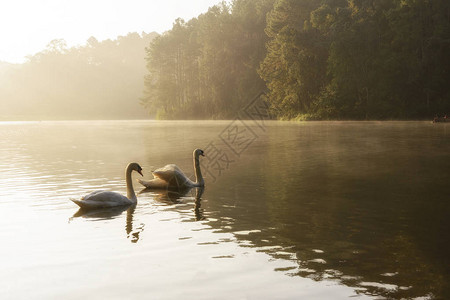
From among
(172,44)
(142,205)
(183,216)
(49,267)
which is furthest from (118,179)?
(172,44)

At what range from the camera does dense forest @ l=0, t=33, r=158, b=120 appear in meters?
169

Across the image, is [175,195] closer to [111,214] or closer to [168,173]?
[168,173]

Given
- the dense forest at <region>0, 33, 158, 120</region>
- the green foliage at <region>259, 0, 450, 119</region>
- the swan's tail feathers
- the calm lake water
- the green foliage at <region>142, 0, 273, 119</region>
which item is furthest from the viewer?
the dense forest at <region>0, 33, 158, 120</region>

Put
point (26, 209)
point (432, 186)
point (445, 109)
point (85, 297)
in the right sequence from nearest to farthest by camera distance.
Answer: point (85, 297)
point (26, 209)
point (432, 186)
point (445, 109)

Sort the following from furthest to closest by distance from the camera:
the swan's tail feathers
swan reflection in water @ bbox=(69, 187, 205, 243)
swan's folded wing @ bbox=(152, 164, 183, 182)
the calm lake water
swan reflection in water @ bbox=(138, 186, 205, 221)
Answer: swan's folded wing @ bbox=(152, 164, 183, 182) < swan reflection in water @ bbox=(138, 186, 205, 221) < the swan's tail feathers < swan reflection in water @ bbox=(69, 187, 205, 243) < the calm lake water

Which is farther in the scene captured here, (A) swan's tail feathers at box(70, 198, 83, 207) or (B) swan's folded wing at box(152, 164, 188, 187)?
(B) swan's folded wing at box(152, 164, 188, 187)

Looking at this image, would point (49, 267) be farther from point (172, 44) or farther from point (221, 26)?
point (172, 44)

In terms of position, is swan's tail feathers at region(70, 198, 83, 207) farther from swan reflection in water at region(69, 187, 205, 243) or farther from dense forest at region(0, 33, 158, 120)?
dense forest at region(0, 33, 158, 120)

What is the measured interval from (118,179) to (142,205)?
5287 mm

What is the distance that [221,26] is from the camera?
104688mm

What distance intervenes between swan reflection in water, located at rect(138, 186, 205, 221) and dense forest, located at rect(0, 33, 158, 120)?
152224 mm

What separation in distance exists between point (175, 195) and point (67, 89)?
571 ft

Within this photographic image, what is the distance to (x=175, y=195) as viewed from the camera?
1605cm

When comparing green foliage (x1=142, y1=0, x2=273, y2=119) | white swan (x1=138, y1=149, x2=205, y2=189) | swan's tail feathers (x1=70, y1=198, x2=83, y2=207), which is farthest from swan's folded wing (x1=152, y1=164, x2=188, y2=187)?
green foliage (x1=142, y1=0, x2=273, y2=119)
